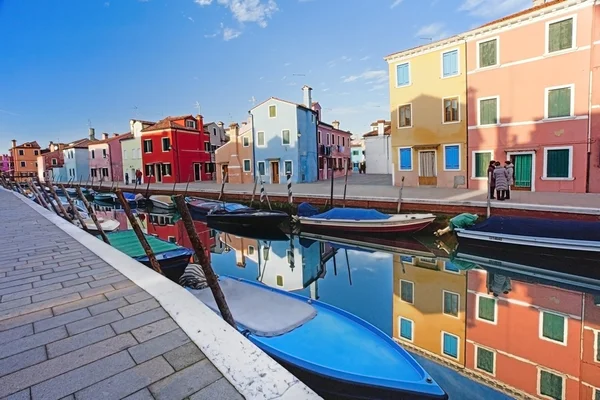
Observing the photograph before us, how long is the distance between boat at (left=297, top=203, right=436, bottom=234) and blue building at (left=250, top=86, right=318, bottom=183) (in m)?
15.1

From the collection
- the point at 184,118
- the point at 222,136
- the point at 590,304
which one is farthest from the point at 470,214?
the point at 222,136

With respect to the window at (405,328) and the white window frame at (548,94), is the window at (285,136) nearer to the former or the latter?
the white window frame at (548,94)

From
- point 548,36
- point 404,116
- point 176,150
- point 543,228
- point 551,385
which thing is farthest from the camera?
point 176,150

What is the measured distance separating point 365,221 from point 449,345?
7.27m

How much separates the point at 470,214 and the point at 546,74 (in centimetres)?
925

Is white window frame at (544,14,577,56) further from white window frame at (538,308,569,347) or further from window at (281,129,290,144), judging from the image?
window at (281,129,290,144)

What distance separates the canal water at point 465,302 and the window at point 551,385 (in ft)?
0.04

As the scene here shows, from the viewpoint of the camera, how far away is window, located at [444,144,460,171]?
60.8 feet

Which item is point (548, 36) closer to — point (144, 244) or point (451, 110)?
point (451, 110)

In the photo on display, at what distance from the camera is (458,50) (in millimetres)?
17938

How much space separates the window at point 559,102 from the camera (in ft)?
49.0

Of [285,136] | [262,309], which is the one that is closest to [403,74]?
[285,136]

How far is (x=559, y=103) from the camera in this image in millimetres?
15219

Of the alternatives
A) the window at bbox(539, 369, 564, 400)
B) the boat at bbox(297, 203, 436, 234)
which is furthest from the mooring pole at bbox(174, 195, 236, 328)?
the boat at bbox(297, 203, 436, 234)
